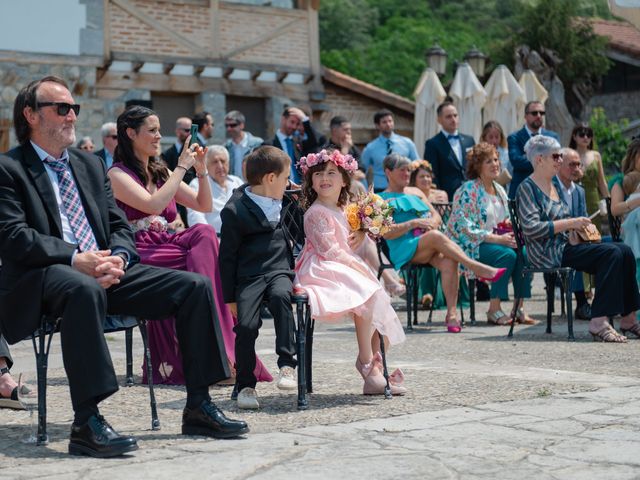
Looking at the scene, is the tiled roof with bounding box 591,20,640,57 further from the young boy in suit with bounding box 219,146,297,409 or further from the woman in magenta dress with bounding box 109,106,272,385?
the young boy in suit with bounding box 219,146,297,409

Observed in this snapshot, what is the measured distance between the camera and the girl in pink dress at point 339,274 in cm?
625

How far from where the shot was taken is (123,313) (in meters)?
5.36

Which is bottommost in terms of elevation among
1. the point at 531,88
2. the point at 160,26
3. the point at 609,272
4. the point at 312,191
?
the point at 609,272

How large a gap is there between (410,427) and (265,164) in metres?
1.92

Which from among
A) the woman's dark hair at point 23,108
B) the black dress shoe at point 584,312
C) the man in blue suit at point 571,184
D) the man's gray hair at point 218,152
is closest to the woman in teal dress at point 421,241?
the man in blue suit at point 571,184

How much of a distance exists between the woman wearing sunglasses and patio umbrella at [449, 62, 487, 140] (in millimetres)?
5582

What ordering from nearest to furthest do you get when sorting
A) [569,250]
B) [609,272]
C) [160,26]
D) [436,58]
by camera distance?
[609,272], [569,250], [436,58], [160,26]

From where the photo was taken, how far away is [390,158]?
10859 mm

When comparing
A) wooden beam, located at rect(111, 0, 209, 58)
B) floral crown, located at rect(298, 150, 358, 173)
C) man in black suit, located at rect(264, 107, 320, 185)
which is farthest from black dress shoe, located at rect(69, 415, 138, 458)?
wooden beam, located at rect(111, 0, 209, 58)

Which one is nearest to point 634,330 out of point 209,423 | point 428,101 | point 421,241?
point 421,241

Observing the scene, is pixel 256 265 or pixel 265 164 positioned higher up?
pixel 265 164

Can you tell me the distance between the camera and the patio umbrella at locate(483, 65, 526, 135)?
18.7m

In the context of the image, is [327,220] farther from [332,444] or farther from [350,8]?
[350,8]

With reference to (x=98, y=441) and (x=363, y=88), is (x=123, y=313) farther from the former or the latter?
(x=363, y=88)
